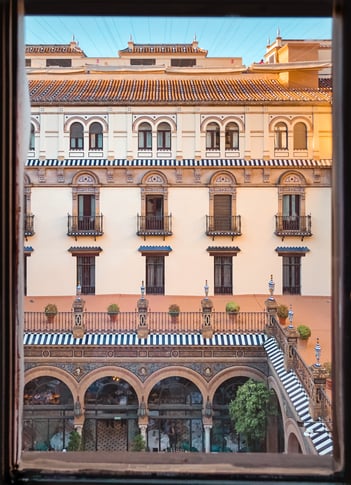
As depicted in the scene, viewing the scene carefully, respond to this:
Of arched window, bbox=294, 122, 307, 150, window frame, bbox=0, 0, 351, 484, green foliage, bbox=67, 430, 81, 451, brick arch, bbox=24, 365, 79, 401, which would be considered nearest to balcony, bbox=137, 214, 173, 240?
arched window, bbox=294, 122, 307, 150

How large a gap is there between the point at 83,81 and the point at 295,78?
8.24 ft

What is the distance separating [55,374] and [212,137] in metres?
3.17

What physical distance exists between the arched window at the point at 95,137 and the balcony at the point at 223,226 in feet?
4.94

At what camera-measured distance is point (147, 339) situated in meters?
4.88

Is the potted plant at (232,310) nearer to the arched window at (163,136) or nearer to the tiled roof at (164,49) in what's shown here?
the arched window at (163,136)

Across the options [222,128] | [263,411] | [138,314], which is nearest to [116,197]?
[222,128]

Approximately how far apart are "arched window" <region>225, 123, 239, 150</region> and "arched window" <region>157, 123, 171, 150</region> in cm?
67

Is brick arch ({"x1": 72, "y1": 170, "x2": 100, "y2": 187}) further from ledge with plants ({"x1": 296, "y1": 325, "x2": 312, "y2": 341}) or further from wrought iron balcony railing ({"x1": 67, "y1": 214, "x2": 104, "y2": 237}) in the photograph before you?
ledge with plants ({"x1": 296, "y1": 325, "x2": 312, "y2": 341})

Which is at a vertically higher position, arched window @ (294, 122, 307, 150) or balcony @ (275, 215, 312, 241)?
arched window @ (294, 122, 307, 150)

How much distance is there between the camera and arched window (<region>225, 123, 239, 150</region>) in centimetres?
623

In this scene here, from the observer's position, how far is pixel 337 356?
0.48 metres

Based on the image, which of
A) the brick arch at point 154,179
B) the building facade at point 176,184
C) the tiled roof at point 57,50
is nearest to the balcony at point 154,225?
the building facade at point 176,184

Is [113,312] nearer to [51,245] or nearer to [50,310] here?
[50,310]
